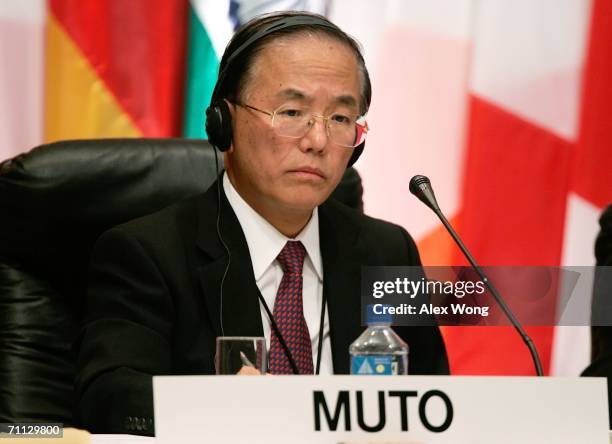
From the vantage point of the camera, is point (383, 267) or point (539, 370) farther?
point (383, 267)

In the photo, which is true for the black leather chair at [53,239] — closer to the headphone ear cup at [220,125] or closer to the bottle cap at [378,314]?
the headphone ear cup at [220,125]

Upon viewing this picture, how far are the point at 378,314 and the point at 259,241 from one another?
0.29 meters

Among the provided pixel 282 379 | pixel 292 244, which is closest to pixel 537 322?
pixel 292 244

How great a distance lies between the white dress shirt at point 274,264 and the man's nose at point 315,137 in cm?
18

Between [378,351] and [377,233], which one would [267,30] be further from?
[378,351]

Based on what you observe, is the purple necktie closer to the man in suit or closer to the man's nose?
the man in suit

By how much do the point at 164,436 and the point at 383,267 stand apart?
1.08 metres

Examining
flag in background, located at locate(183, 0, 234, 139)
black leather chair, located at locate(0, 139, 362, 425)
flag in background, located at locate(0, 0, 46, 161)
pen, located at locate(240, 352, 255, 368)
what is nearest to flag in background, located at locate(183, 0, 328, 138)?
flag in background, located at locate(183, 0, 234, 139)

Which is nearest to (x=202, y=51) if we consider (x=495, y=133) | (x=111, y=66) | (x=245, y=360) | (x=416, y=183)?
(x=111, y=66)

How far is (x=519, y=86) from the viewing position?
A: 2.75m

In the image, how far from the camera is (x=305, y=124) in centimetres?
179

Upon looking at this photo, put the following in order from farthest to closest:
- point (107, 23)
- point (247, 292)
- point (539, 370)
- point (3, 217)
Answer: point (107, 23) < point (3, 217) < point (247, 292) < point (539, 370)

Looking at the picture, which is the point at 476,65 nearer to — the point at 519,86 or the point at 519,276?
the point at 519,86

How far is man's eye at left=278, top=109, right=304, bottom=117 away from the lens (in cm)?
179
